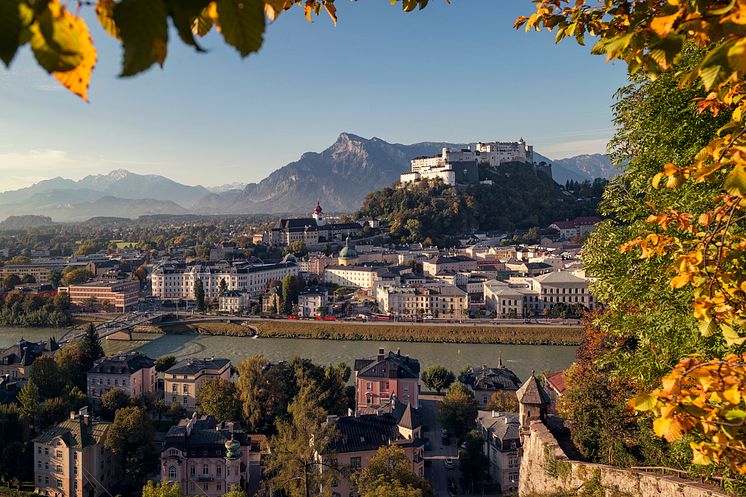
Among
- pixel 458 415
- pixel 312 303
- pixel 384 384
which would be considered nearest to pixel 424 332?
pixel 312 303

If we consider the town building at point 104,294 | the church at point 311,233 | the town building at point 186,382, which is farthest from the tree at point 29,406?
the church at point 311,233

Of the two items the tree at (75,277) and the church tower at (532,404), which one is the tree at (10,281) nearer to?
the tree at (75,277)

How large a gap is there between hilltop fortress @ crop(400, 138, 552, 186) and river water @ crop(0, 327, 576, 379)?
887 inches

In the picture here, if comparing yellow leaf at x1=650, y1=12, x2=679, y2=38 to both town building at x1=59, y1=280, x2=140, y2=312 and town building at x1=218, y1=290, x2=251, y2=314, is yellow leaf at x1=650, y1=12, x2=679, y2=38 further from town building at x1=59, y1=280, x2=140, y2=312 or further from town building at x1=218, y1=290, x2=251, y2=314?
town building at x1=59, y1=280, x2=140, y2=312

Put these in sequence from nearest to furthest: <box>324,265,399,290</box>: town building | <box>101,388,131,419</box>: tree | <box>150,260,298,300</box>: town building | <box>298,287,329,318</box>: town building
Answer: <box>101,388,131,419</box>: tree, <box>298,287,329,318</box>: town building, <box>324,265,399,290</box>: town building, <box>150,260,298,300</box>: town building

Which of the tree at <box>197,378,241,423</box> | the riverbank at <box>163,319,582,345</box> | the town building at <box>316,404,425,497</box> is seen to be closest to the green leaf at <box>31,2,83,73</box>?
the town building at <box>316,404,425,497</box>

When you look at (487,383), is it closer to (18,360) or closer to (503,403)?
(503,403)

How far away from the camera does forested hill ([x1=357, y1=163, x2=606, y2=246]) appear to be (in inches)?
1329

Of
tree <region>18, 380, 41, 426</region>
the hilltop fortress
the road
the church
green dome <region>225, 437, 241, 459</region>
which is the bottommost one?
the road

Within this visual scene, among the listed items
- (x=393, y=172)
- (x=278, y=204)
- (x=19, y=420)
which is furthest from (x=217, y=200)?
(x=19, y=420)

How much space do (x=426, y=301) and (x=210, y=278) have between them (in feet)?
32.2

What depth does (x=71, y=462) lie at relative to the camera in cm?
718

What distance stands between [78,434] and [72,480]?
1.82 feet

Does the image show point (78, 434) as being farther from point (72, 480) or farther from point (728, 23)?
point (728, 23)
